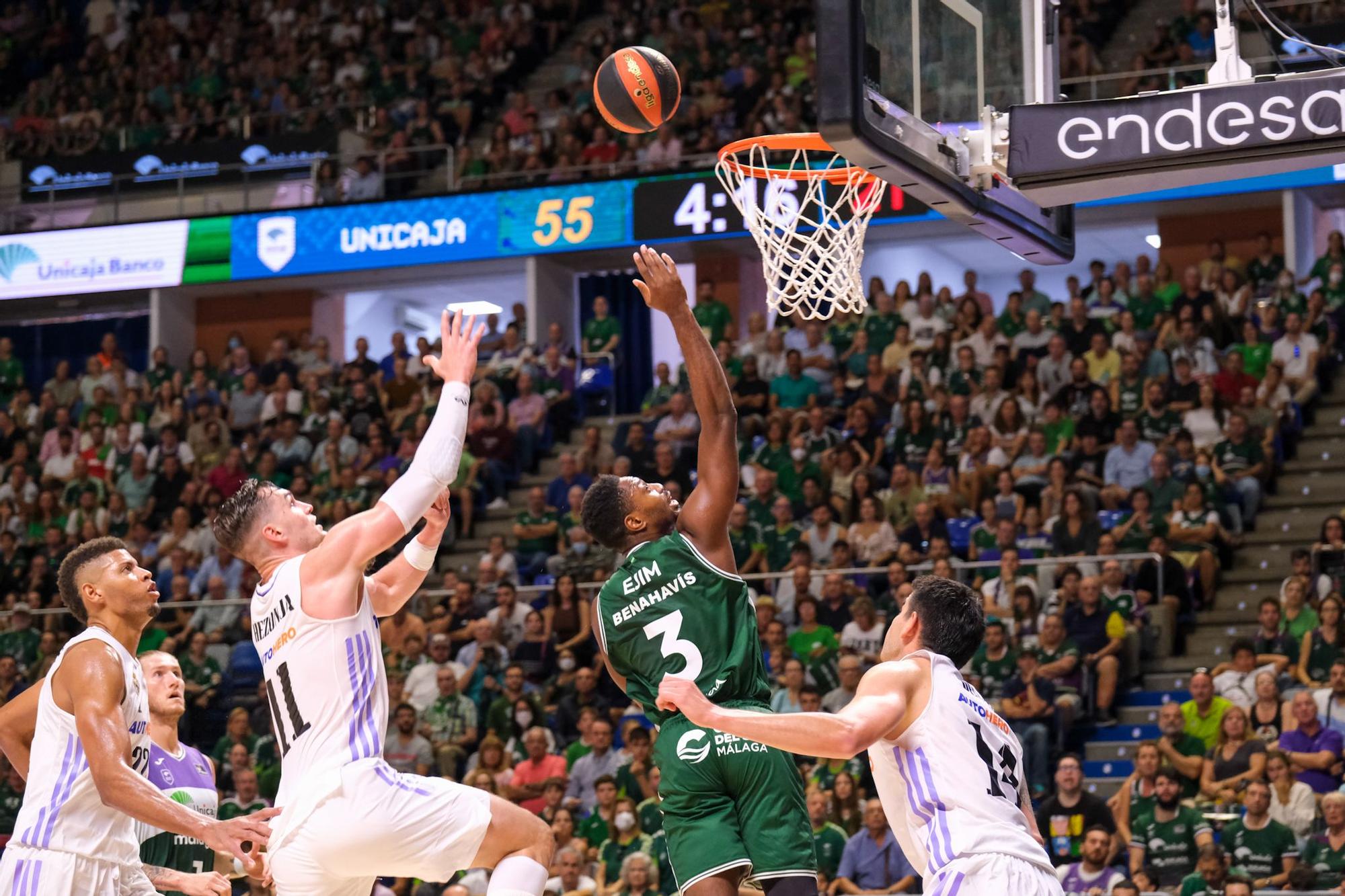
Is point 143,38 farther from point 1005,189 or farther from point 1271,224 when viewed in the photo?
point 1005,189

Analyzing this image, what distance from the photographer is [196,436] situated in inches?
735

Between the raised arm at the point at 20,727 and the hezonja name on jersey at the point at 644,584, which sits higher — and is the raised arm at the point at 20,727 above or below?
below

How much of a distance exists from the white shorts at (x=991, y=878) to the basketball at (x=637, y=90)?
177 inches

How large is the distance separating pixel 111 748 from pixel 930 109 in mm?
3834

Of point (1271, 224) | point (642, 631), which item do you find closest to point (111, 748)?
point (642, 631)

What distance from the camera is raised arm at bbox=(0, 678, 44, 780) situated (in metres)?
6.32

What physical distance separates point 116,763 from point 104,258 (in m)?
15.6

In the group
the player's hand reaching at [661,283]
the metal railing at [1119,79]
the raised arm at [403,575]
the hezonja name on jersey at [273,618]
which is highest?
the metal railing at [1119,79]

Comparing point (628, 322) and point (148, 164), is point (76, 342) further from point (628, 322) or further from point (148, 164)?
point (628, 322)

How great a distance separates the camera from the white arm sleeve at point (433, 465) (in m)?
4.99

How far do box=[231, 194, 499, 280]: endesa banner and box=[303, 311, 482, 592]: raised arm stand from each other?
13740 mm

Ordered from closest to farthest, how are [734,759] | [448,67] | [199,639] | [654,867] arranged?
[734,759]
[654,867]
[199,639]
[448,67]

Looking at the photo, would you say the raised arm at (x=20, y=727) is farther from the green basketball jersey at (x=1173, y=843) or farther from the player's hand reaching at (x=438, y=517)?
the green basketball jersey at (x=1173, y=843)

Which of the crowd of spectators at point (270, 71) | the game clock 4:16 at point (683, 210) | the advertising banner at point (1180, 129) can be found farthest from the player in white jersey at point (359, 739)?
the crowd of spectators at point (270, 71)
